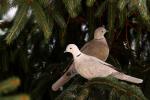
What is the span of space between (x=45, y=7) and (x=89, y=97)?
0.45 meters

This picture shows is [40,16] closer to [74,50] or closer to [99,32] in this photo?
[74,50]

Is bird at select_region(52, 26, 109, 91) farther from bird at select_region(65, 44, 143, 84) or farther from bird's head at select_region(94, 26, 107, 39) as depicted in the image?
bird at select_region(65, 44, 143, 84)

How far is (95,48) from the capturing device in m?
2.02

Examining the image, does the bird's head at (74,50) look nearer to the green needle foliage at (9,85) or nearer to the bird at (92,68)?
the bird at (92,68)

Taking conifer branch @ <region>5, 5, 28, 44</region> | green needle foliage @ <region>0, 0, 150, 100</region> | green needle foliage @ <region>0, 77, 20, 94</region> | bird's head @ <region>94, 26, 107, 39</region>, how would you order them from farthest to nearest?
bird's head @ <region>94, 26, 107, 39</region> → green needle foliage @ <region>0, 0, 150, 100</region> → conifer branch @ <region>5, 5, 28, 44</region> → green needle foliage @ <region>0, 77, 20, 94</region>

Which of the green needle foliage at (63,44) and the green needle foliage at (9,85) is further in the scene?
the green needle foliage at (63,44)

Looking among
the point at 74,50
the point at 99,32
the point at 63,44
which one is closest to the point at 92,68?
the point at 74,50

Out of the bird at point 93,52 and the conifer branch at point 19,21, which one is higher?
the conifer branch at point 19,21

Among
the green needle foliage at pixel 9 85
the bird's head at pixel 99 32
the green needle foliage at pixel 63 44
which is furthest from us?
the bird's head at pixel 99 32

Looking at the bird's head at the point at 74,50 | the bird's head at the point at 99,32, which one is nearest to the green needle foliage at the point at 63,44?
the bird's head at the point at 99,32

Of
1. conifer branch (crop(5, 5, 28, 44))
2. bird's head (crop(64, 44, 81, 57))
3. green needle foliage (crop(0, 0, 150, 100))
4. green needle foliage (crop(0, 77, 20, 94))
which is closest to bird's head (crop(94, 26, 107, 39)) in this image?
green needle foliage (crop(0, 0, 150, 100))

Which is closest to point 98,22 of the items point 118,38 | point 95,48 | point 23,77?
point 118,38

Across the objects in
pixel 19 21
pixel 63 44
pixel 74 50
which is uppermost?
pixel 19 21

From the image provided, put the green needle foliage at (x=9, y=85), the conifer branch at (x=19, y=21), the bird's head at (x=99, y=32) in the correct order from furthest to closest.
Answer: the bird's head at (x=99, y=32) → the conifer branch at (x=19, y=21) → the green needle foliage at (x=9, y=85)
